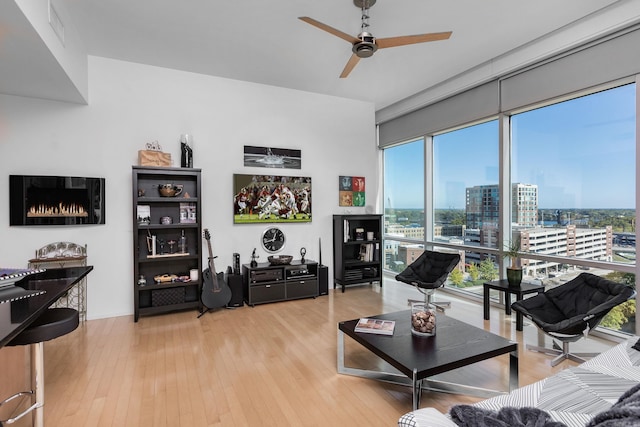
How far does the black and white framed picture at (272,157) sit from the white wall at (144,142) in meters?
0.08

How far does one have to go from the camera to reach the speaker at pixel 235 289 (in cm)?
440

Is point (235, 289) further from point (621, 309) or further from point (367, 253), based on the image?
point (621, 309)

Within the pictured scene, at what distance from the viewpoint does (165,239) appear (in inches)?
171

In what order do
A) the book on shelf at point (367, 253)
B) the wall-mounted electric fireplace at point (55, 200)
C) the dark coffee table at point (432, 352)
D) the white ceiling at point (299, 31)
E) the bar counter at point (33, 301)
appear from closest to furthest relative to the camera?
the bar counter at point (33, 301)
the dark coffee table at point (432, 352)
the white ceiling at point (299, 31)
the wall-mounted electric fireplace at point (55, 200)
the book on shelf at point (367, 253)

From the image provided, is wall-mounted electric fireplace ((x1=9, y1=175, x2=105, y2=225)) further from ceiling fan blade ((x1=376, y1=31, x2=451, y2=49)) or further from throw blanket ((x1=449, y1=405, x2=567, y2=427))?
throw blanket ((x1=449, y1=405, x2=567, y2=427))

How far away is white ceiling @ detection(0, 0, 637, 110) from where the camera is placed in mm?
3109

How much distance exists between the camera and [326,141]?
5.49m

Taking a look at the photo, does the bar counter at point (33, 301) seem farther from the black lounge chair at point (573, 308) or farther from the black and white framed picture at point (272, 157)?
the black lounge chair at point (573, 308)

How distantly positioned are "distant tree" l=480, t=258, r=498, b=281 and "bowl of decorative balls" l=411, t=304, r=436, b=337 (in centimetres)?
254

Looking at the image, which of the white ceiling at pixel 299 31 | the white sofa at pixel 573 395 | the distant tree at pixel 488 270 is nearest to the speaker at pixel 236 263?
the white ceiling at pixel 299 31

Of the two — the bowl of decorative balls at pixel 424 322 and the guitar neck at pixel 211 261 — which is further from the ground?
the guitar neck at pixel 211 261

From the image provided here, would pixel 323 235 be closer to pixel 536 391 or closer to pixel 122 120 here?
pixel 122 120

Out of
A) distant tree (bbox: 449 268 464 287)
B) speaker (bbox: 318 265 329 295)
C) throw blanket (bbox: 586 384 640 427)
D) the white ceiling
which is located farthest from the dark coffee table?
the white ceiling

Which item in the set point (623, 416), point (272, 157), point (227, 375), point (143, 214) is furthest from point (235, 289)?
point (623, 416)
